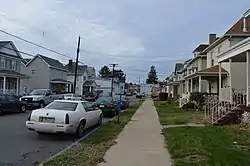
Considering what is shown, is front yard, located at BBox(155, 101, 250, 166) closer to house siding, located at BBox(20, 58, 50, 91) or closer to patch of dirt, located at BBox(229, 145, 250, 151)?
patch of dirt, located at BBox(229, 145, 250, 151)

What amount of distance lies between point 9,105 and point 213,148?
59.0 ft

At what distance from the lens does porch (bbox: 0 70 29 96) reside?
4038 centimetres

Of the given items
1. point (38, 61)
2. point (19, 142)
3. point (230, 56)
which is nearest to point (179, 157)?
point (19, 142)

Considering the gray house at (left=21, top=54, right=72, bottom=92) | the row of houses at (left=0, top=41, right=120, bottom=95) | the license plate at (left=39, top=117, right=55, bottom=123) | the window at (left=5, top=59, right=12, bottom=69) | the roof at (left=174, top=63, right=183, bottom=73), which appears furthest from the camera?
the roof at (left=174, top=63, right=183, bottom=73)

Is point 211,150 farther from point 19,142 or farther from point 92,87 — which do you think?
point 92,87

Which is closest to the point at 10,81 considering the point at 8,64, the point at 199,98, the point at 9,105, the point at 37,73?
the point at 8,64

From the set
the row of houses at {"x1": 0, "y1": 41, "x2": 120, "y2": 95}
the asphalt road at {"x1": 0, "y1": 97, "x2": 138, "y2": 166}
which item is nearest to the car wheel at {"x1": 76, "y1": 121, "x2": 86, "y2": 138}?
the asphalt road at {"x1": 0, "y1": 97, "x2": 138, "y2": 166}

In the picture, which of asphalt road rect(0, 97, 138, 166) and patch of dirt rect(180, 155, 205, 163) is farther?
asphalt road rect(0, 97, 138, 166)

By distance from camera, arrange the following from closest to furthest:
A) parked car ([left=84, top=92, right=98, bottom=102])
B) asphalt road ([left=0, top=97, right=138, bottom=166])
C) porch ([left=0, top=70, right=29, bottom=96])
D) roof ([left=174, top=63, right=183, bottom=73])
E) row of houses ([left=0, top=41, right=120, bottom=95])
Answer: asphalt road ([left=0, top=97, right=138, bottom=166]) → porch ([left=0, top=70, right=29, bottom=96]) → row of houses ([left=0, top=41, right=120, bottom=95]) → parked car ([left=84, top=92, right=98, bottom=102]) → roof ([left=174, top=63, right=183, bottom=73])

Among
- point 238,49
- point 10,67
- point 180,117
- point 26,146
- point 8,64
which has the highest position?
point 8,64

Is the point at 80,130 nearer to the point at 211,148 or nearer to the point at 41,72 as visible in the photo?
the point at 211,148

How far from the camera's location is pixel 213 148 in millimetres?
9656

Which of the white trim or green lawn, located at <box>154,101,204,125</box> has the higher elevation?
the white trim

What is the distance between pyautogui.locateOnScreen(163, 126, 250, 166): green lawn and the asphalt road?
140 inches
